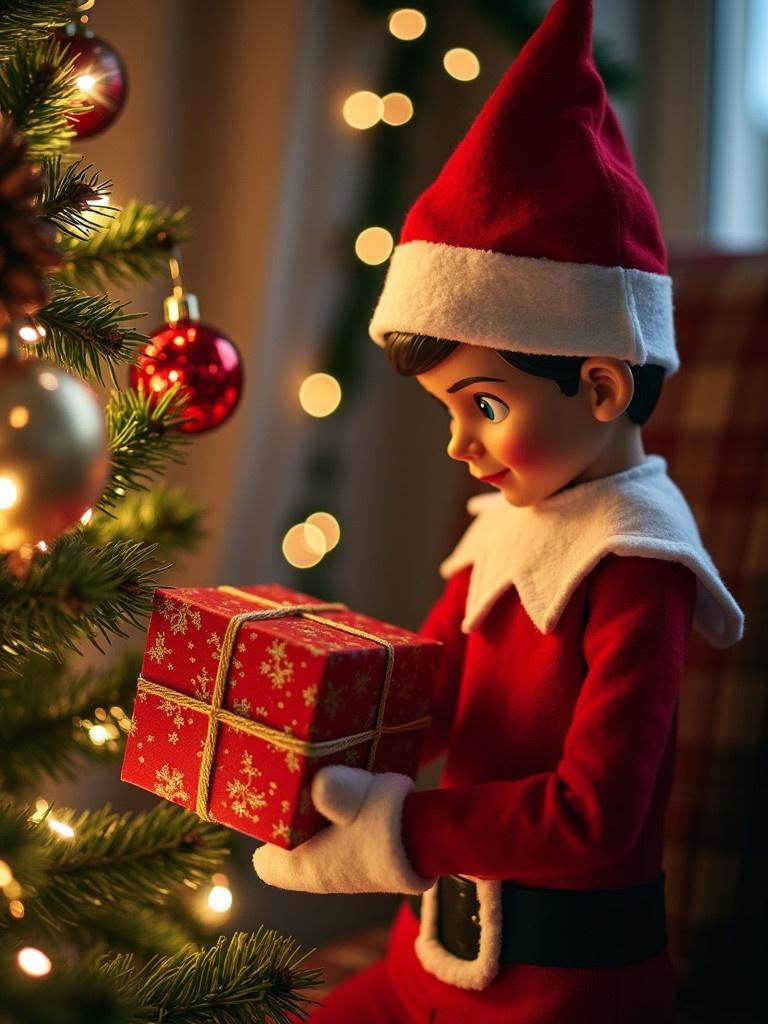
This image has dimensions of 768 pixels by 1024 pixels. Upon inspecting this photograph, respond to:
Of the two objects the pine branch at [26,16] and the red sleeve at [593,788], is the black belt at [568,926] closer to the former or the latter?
the red sleeve at [593,788]

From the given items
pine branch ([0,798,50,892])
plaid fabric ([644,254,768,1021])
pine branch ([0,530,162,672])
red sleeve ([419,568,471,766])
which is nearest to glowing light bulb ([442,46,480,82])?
plaid fabric ([644,254,768,1021])

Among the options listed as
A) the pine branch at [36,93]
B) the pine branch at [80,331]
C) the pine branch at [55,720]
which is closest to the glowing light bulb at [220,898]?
the pine branch at [55,720]

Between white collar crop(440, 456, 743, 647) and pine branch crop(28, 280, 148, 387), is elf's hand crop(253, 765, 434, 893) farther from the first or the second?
pine branch crop(28, 280, 148, 387)

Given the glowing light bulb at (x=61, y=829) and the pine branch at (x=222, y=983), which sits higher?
the glowing light bulb at (x=61, y=829)

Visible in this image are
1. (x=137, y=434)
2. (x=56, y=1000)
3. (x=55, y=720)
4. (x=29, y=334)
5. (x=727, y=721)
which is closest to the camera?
(x=56, y=1000)

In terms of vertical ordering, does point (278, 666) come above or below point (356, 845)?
above

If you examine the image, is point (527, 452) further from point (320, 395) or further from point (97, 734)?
point (320, 395)

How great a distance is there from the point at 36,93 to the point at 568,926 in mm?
715

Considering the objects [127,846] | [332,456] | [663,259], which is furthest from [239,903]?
[663,259]

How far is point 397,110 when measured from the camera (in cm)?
161

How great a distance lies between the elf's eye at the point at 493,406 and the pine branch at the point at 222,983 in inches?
16.5

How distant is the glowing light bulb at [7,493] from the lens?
1.80 feet

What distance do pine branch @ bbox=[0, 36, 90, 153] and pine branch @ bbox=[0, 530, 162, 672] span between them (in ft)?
0.93

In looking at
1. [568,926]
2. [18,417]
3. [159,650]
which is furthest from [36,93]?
[568,926]
